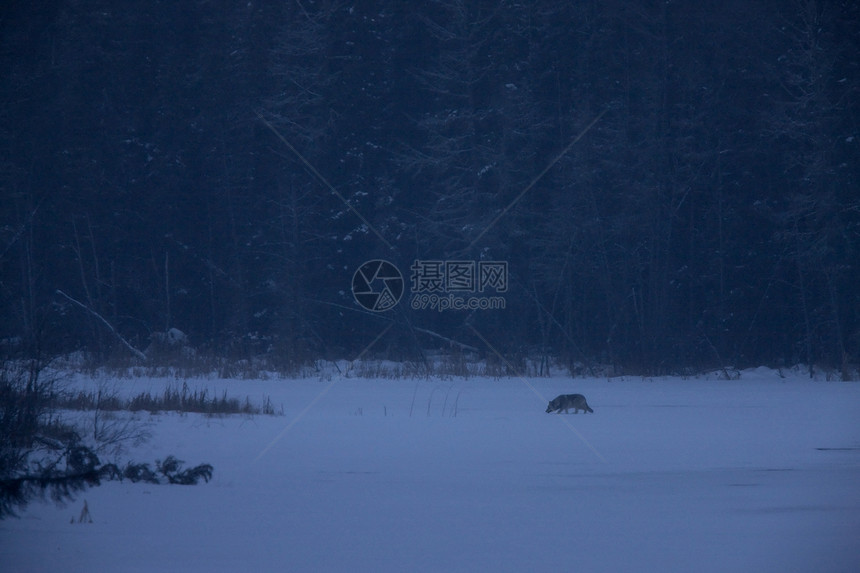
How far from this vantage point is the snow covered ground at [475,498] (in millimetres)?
6273

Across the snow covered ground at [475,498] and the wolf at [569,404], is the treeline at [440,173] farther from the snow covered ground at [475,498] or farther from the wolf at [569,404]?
the snow covered ground at [475,498]

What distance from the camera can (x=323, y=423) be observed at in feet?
46.1

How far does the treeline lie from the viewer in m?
30.3

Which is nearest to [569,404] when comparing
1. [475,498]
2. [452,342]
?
[475,498]

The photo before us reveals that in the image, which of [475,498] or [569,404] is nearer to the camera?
[475,498]

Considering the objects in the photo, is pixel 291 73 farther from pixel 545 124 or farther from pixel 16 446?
pixel 16 446

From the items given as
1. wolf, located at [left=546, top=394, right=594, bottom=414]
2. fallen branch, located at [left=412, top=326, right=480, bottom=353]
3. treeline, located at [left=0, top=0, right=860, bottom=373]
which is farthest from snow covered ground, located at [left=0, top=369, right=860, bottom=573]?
fallen branch, located at [left=412, top=326, right=480, bottom=353]

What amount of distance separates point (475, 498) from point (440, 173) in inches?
969

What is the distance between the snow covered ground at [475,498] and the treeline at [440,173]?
15.4 metres

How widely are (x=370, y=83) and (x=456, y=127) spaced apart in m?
4.32

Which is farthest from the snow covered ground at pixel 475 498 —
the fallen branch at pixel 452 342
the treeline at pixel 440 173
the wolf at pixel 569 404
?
the fallen branch at pixel 452 342

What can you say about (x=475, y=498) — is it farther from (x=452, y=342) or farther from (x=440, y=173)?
(x=440, y=173)

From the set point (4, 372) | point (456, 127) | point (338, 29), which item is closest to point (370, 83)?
point (338, 29)

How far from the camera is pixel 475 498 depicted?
27.7 feet
